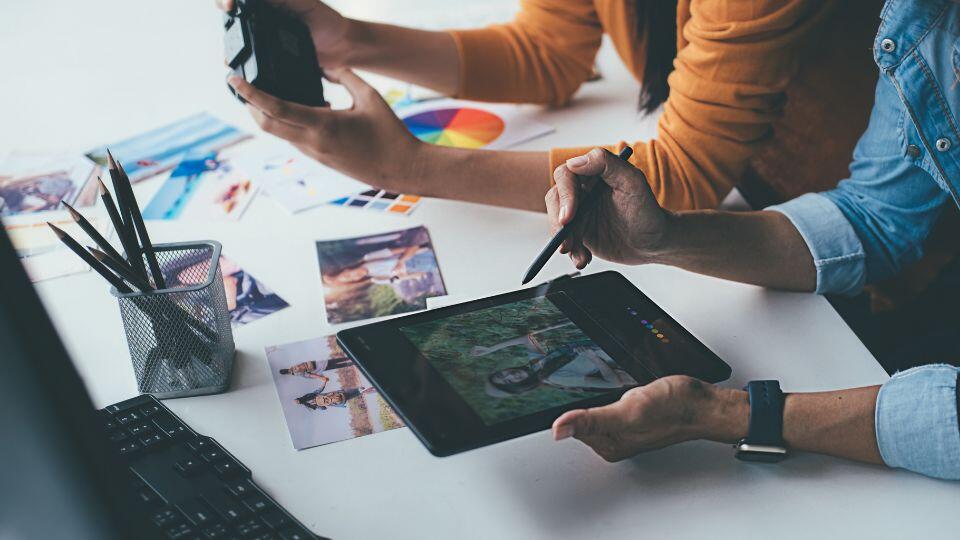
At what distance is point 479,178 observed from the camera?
1.12 meters

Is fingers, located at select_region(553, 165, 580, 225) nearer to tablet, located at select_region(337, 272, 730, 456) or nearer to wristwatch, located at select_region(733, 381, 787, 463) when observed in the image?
tablet, located at select_region(337, 272, 730, 456)

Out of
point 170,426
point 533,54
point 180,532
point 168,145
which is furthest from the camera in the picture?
point 533,54

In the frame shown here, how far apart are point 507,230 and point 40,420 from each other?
0.71 meters

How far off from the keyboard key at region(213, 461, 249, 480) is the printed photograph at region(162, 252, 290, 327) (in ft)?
0.66

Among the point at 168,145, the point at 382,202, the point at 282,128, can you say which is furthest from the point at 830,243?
the point at 168,145

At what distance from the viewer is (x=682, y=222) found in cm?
97

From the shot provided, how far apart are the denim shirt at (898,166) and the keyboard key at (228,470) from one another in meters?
0.64

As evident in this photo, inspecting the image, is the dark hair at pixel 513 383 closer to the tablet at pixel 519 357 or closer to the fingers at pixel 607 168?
the tablet at pixel 519 357

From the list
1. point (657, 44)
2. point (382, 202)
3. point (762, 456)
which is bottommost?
Result: point (762, 456)

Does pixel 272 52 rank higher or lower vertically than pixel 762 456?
higher

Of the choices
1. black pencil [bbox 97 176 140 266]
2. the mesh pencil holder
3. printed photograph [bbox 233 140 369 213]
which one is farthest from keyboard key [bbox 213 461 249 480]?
printed photograph [bbox 233 140 369 213]

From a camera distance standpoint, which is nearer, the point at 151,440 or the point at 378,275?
the point at 151,440

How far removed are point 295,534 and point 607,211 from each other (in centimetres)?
46

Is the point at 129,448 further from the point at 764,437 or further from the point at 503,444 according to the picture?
the point at 764,437
